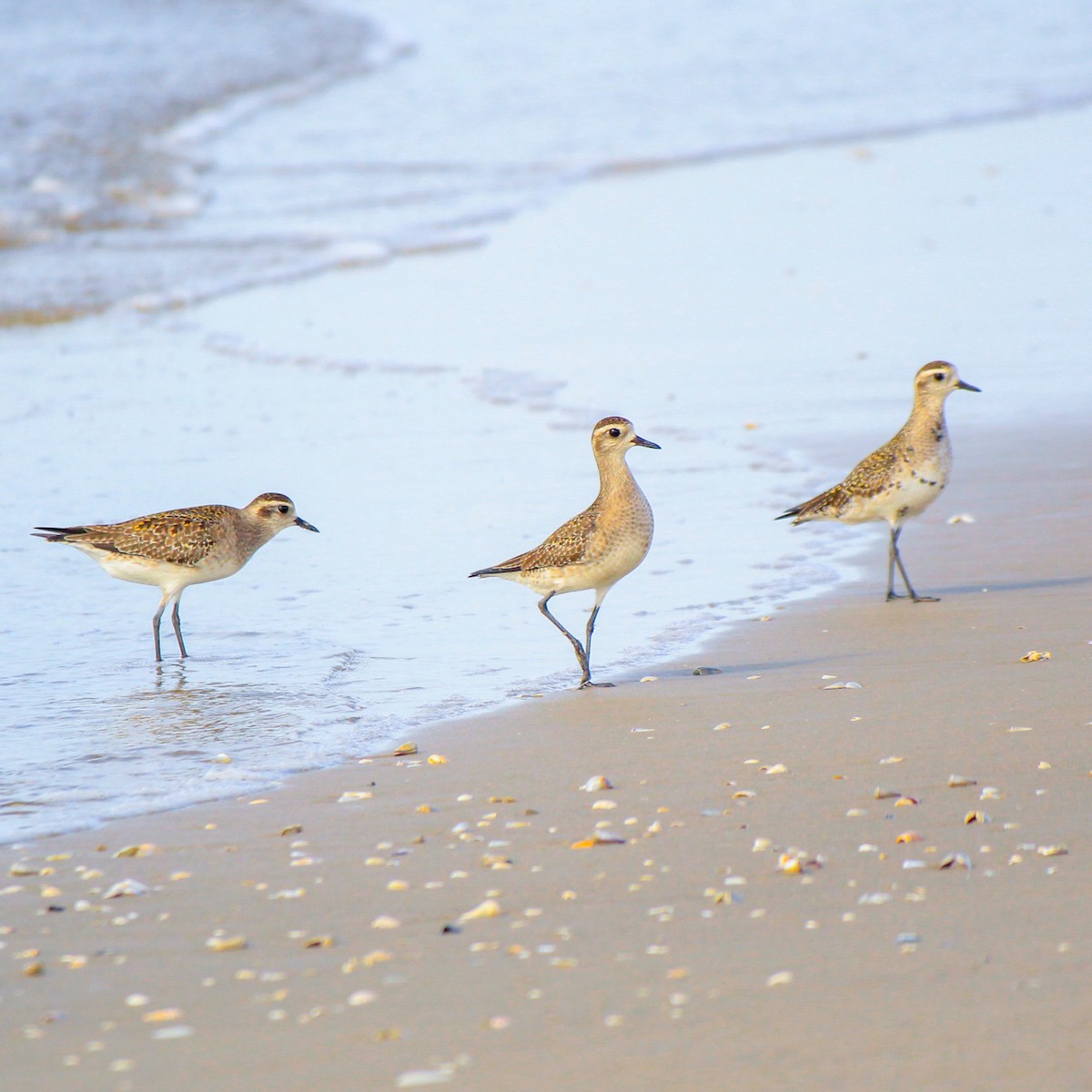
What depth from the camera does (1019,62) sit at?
2948cm

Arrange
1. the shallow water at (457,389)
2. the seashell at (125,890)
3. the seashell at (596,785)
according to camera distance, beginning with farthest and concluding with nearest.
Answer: the shallow water at (457,389), the seashell at (596,785), the seashell at (125,890)

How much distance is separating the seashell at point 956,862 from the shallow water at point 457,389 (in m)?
2.20

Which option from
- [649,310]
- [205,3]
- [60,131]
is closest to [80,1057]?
[649,310]

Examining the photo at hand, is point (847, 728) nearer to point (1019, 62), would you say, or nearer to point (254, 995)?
point (254, 995)

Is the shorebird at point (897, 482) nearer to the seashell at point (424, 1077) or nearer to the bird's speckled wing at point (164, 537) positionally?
the bird's speckled wing at point (164, 537)

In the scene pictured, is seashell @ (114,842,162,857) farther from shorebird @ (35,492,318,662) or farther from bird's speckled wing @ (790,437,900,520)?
bird's speckled wing @ (790,437,900,520)

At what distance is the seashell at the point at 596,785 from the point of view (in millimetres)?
5270

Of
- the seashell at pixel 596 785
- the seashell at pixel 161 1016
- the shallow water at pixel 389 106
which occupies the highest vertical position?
the shallow water at pixel 389 106

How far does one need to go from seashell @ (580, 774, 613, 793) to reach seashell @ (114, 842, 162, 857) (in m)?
1.30

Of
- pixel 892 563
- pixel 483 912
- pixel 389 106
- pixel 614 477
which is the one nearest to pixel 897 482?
pixel 892 563

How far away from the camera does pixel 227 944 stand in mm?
4168

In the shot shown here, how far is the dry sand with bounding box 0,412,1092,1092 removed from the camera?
358cm

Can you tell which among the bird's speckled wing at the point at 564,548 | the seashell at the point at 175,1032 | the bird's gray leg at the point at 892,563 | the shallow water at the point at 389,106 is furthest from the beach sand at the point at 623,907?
the shallow water at the point at 389,106

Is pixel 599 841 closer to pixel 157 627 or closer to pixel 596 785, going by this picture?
pixel 596 785
